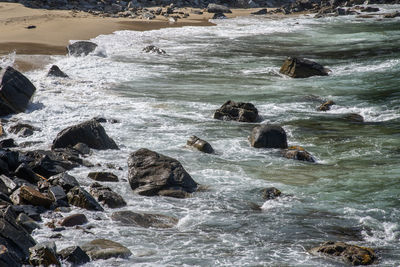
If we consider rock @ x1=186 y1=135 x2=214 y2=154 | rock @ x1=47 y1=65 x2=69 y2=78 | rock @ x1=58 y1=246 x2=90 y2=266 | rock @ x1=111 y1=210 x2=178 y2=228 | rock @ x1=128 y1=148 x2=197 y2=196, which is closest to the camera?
rock @ x1=58 y1=246 x2=90 y2=266

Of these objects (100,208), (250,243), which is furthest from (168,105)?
(250,243)

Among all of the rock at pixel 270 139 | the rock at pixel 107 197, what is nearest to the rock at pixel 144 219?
the rock at pixel 107 197

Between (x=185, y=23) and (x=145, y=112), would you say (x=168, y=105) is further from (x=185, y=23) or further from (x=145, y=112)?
(x=185, y=23)

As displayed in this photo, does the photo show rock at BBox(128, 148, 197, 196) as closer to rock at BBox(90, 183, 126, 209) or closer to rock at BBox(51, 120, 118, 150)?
rock at BBox(90, 183, 126, 209)

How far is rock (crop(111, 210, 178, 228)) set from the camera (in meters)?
10.0

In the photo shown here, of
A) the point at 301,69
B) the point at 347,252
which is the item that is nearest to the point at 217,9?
the point at 301,69

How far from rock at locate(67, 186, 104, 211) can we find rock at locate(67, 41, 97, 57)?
1710 centimetres

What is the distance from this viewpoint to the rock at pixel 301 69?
23.3 meters

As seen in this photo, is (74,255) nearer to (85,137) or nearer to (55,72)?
(85,137)

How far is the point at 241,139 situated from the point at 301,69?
899 cm

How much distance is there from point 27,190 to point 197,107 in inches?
350

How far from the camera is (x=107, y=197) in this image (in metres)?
10.8

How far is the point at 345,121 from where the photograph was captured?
56.3 ft

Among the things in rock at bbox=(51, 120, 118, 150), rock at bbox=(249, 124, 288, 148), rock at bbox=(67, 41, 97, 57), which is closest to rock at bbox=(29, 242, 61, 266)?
rock at bbox=(51, 120, 118, 150)
